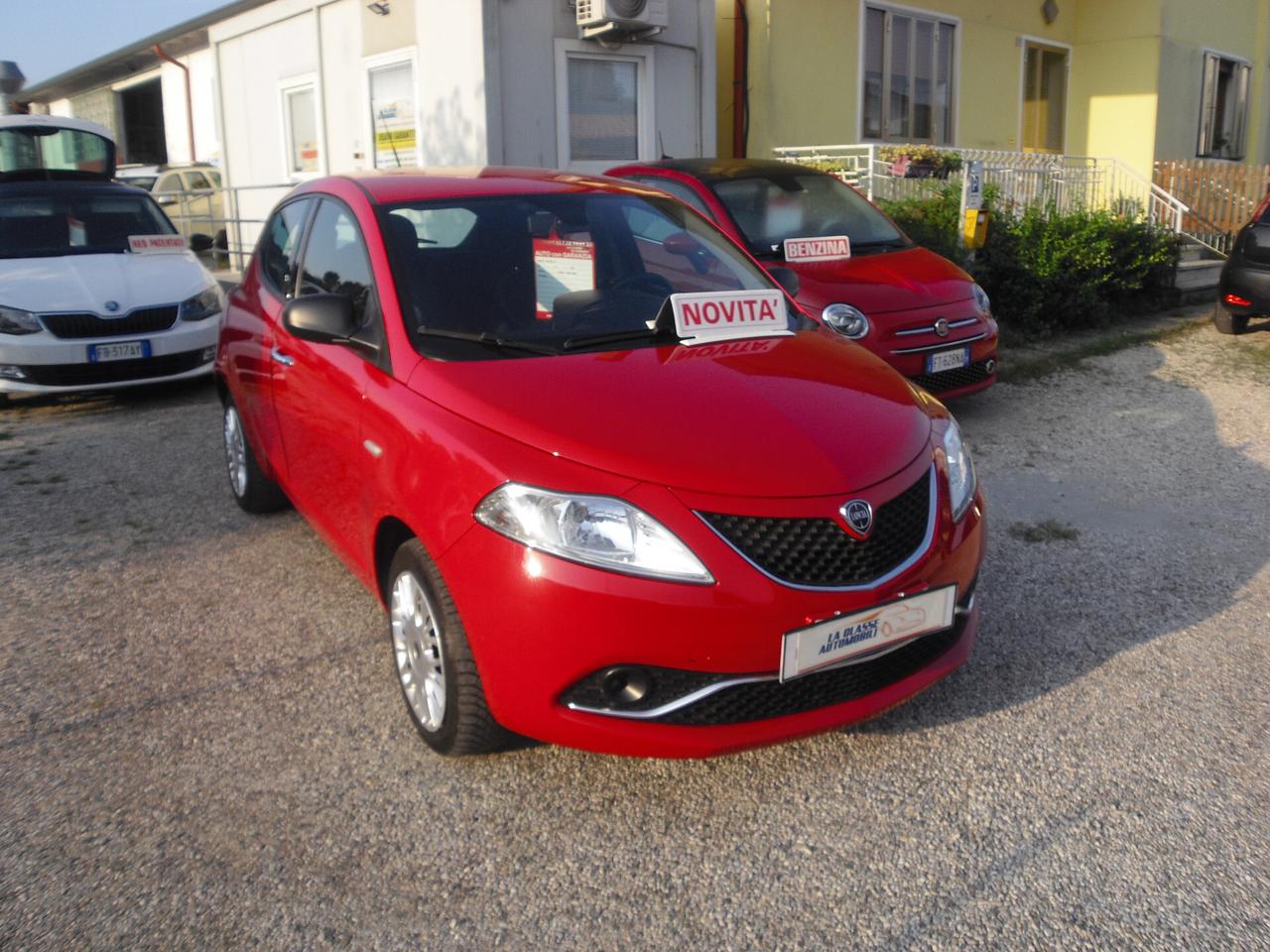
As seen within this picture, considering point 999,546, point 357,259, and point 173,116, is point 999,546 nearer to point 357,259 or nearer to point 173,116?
point 357,259

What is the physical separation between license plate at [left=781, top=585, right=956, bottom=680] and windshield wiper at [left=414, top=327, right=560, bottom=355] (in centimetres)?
126

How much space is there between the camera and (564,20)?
37.1ft

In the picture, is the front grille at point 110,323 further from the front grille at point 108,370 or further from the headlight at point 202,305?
the front grille at point 108,370

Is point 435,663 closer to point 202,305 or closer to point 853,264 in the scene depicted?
point 853,264

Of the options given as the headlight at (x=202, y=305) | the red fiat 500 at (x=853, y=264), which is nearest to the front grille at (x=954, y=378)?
the red fiat 500 at (x=853, y=264)

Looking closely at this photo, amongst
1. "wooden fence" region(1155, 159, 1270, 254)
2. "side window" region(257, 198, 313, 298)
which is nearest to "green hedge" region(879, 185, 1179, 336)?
"wooden fence" region(1155, 159, 1270, 254)

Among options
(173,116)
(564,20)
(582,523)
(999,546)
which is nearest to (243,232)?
(564,20)

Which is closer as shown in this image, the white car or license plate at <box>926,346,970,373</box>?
license plate at <box>926,346,970,373</box>

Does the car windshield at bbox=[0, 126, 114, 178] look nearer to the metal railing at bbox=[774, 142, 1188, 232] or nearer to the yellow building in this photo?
the metal railing at bbox=[774, 142, 1188, 232]

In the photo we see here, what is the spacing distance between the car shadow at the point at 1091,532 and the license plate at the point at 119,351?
18.7 ft

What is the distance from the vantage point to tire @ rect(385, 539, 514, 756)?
310 cm

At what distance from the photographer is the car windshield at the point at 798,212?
7797 mm

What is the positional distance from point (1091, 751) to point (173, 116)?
26258 millimetres

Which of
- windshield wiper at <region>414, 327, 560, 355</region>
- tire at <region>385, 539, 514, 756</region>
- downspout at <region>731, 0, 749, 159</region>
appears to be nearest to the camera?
tire at <region>385, 539, 514, 756</region>
